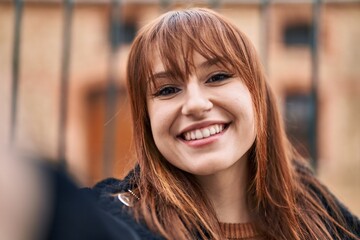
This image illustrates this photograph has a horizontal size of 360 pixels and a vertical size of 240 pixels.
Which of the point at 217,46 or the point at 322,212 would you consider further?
the point at 322,212

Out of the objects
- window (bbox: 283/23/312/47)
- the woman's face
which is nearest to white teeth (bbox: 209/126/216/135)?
the woman's face

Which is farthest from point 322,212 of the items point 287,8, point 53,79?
point 287,8

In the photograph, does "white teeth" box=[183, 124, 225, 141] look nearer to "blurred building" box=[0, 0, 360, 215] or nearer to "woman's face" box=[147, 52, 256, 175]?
"woman's face" box=[147, 52, 256, 175]

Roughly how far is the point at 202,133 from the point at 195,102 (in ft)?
0.27

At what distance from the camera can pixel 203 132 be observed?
150 cm

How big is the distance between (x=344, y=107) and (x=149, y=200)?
13.6 m

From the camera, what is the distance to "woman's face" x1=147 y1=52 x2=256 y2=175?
150 centimetres

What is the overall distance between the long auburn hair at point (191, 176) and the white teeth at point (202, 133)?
0.13 meters

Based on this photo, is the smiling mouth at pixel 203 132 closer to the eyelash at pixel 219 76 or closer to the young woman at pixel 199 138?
the young woman at pixel 199 138

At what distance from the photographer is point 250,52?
1644mm

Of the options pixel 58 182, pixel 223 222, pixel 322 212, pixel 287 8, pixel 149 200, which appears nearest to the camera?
pixel 58 182

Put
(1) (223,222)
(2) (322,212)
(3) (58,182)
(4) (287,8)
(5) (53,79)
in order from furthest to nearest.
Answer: (4) (287,8) → (5) (53,79) → (2) (322,212) → (1) (223,222) → (3) (58,182)

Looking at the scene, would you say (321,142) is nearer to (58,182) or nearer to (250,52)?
(250,52)

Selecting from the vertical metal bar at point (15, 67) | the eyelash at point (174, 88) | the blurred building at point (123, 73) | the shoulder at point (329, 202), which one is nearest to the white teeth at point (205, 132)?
the eyelash at point (174, 88)
